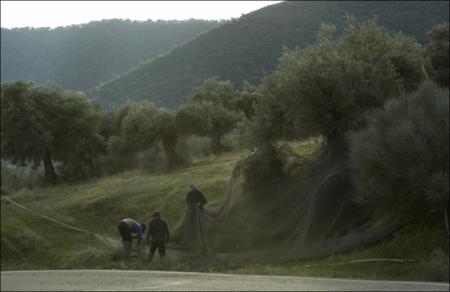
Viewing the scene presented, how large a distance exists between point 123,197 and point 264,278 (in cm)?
2088

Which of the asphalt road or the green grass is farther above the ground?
the asphalt road

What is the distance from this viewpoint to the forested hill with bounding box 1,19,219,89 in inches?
5113

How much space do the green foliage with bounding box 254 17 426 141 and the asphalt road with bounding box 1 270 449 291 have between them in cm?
858

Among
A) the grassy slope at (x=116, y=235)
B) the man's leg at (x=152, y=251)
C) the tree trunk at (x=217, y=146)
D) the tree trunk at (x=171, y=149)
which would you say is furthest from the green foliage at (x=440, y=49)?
the man's leg at (x=152, y=251)

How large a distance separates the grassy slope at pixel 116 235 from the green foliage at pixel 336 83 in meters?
4.16

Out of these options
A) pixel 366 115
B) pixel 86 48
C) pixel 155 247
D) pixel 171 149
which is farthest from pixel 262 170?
pixel 86 48

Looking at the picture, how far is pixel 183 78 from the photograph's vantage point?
91812 mm

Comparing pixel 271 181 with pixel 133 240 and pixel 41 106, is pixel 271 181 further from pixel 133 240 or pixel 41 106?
pixel 41 106

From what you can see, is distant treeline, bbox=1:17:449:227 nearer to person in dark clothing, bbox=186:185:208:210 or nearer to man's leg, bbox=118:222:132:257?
person in dark clothing, bbox=186:185:208:210

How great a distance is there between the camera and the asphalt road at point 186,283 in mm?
10953

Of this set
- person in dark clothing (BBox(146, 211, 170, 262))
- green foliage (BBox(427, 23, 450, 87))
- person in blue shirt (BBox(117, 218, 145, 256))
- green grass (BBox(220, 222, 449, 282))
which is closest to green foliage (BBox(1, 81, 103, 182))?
green foliage (BBox(427, 23, 450, 87))

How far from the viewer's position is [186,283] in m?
11.9

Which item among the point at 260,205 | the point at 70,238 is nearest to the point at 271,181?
the point at 260,205

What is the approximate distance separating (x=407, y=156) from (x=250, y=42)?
249 feet
